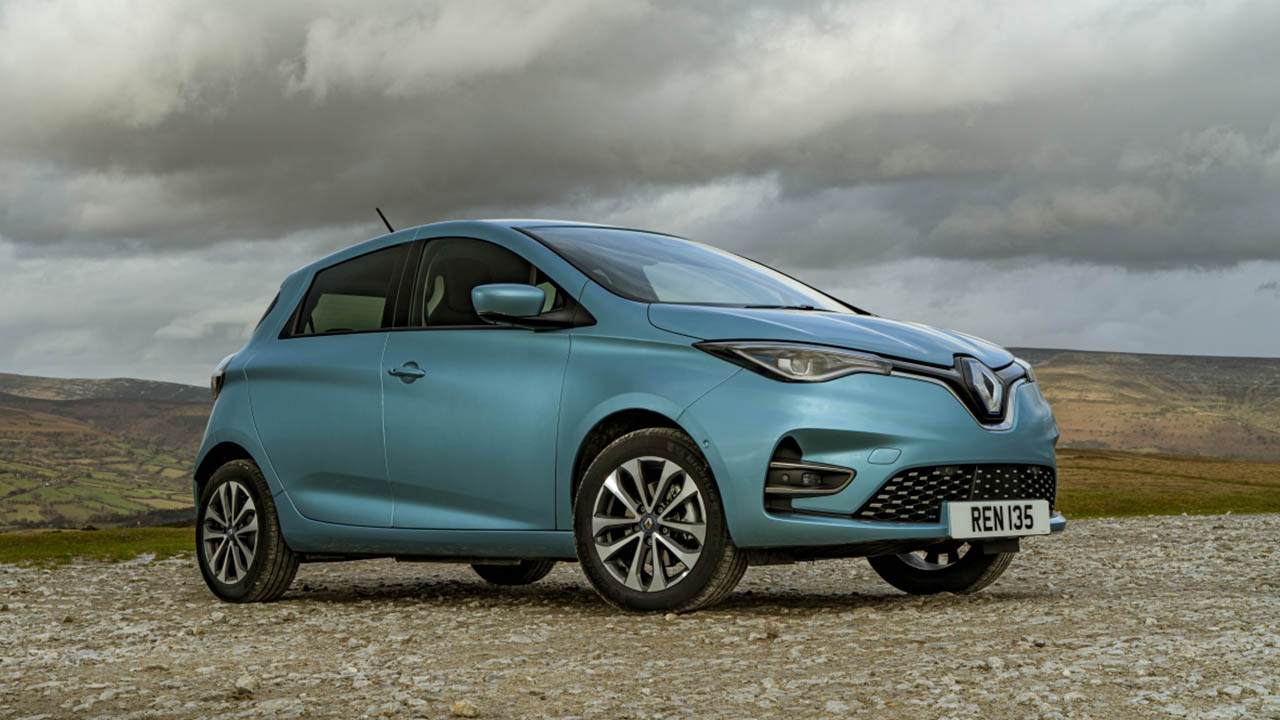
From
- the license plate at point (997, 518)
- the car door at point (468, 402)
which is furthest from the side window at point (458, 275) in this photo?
the license plate at point (997, 518)

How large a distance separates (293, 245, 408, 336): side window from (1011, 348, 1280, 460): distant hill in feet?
343

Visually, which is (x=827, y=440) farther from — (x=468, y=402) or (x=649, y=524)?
(x=468, y=402)

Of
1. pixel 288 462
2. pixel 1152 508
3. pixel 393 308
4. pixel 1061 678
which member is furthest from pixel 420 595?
pixel 1152 508

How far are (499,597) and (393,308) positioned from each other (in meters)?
1.93

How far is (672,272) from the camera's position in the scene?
688cm

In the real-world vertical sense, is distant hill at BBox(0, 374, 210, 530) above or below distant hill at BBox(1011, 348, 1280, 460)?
below

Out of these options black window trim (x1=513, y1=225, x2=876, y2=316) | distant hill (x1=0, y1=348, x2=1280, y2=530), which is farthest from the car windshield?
distant hill (x1=0, y1=348, x2=1280, y2=530)

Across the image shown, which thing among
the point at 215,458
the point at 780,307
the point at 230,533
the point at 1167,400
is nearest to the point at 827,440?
the point at 780,307

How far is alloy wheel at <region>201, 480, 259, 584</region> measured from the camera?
779 centimetres

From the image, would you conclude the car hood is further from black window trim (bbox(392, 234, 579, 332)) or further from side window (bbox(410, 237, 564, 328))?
side window (bbox(410, 237, 564, 328))

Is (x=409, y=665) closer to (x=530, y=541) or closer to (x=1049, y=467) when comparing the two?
(x=530, y=541)

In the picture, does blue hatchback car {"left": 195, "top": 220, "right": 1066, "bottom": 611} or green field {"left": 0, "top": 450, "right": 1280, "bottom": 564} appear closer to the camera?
blue hatchback car {"left": 195, "top": 220, "right": 1066, "bottom": 611}

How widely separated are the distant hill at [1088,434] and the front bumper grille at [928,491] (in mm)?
98169

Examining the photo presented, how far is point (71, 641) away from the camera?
6.40 m
